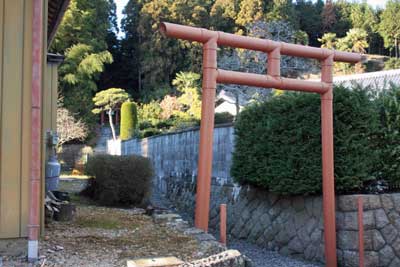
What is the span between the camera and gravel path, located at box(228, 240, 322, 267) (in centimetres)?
619

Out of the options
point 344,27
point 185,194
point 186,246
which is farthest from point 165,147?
point 344,27

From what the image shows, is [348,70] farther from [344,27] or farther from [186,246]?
[186,246]

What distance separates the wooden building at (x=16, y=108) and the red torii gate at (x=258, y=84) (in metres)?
1.52

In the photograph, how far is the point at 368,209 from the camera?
5.87m

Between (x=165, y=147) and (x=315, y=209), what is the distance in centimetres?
869

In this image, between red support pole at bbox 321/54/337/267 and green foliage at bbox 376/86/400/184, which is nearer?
red support pole at bbox 321/54/337/267

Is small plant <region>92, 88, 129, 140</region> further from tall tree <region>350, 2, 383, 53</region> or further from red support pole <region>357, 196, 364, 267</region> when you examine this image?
tall tree <region>350, 2, 383, 53</region>

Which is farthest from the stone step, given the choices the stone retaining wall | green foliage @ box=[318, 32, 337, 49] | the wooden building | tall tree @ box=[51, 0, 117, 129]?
green foliage @ box=[318, 32, 337, 49]

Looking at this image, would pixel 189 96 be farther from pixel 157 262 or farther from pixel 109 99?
pixel 157 262

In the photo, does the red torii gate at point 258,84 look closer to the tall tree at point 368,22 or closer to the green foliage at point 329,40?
the green foliage at point 329,40

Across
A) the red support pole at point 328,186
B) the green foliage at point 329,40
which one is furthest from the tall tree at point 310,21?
the red support pole at point 328,186

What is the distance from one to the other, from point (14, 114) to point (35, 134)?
12.6 inches

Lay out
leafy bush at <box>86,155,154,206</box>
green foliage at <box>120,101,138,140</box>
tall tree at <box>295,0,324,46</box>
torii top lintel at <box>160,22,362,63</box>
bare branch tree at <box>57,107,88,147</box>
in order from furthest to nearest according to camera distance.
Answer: tall tree at <box>295,0,324,46</box>
green foliage at <box>120,101,138,140</box>
bare branch tree at <box>57,107,88,147</box>
leafy bush at <box>86,155,154,206</box>
torii top lintel at <box>160,22,362,63</box>

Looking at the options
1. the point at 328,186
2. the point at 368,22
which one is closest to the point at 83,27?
the point at 328,186
